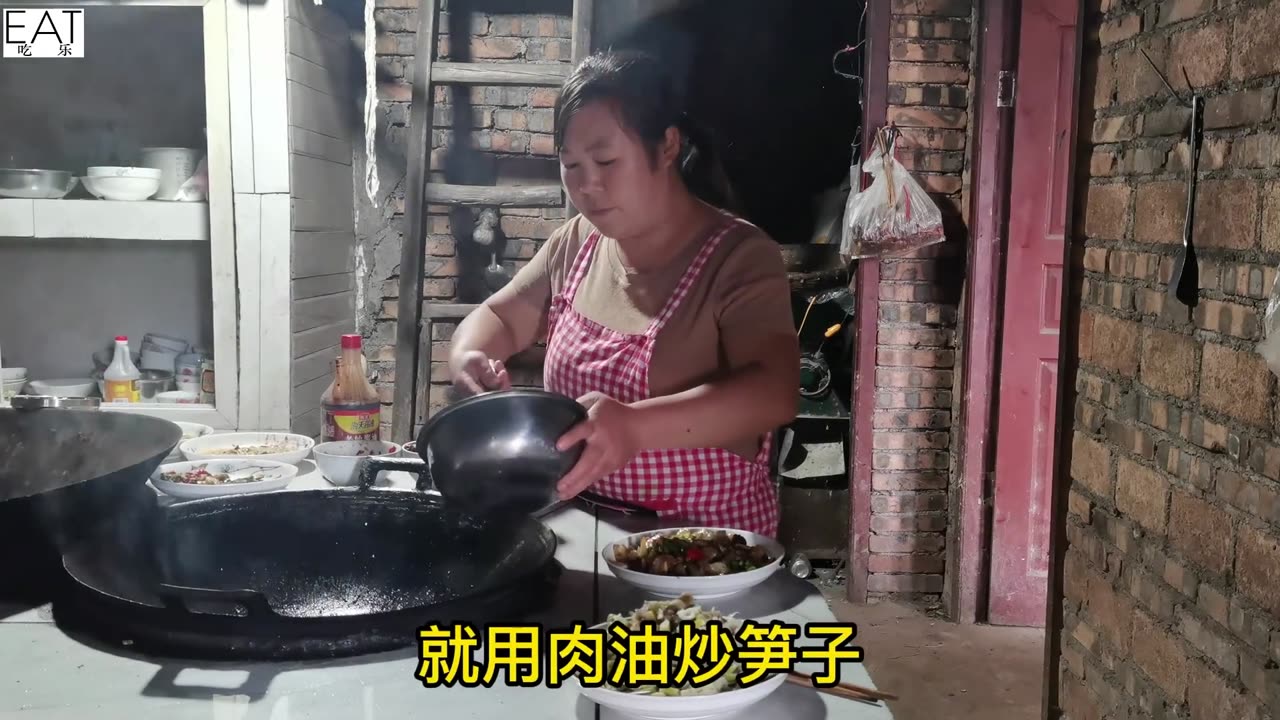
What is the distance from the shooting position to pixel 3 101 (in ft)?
10.2

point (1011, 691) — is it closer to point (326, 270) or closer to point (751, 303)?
point (751, 303)

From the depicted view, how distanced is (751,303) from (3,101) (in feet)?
8.31

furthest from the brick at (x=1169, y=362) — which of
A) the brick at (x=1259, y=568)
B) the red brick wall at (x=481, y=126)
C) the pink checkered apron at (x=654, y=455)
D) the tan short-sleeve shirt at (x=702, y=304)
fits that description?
the red brick wall at (x=481, y=126)

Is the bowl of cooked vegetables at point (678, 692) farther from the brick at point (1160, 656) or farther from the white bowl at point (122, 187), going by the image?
the white bowl at point (122, 187)

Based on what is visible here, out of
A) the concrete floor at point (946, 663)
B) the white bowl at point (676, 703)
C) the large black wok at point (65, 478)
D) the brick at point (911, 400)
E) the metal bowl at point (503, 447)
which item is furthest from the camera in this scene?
the brick at point (911, 400)

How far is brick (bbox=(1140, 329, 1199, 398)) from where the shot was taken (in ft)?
5.22

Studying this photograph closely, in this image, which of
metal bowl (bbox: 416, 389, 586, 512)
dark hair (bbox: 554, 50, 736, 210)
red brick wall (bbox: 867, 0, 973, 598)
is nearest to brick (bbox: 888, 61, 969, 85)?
red brick wall (bbox: 867, 0, 973, 598)

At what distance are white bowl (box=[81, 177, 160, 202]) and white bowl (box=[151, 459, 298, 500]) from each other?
1.53 m

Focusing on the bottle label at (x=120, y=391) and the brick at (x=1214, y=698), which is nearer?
the brick at (x=1214, y=698)

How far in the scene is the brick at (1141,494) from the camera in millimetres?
1682

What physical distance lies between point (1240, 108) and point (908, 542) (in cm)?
214

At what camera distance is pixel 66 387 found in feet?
10.1
